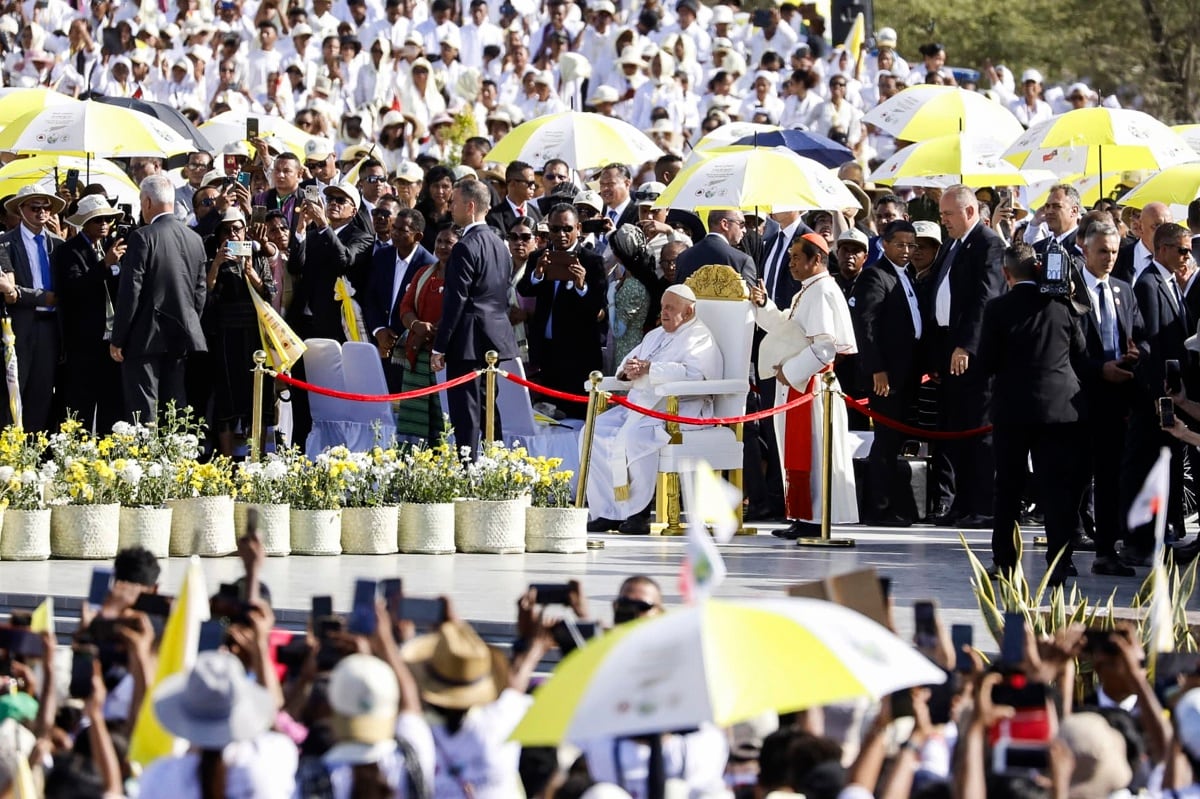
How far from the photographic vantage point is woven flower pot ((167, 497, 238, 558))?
46.0 feet

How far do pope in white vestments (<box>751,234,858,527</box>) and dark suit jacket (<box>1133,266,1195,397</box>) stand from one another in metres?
2.43

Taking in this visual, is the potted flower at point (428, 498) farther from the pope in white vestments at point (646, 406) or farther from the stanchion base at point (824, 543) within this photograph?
the stanchion base at point (824, 543)

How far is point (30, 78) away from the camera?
1121 inches

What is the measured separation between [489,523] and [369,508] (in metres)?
0.74

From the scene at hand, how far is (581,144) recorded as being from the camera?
2069 cm

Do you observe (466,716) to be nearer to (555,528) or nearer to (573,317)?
(555,528)

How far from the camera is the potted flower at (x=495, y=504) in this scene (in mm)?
14656

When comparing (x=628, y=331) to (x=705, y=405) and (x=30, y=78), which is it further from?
(x=30, y=78)

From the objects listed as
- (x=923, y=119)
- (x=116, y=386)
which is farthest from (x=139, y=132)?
(x=923, y=119)

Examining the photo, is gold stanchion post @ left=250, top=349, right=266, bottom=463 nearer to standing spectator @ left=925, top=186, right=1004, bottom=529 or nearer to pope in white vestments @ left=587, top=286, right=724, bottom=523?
pope in white vestments @ left=587, top=286, right=724, bottom=523

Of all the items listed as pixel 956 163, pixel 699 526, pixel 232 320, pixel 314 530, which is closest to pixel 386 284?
pixel 232 320

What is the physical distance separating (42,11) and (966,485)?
681 inches

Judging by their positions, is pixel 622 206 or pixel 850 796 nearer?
pixel 850 796

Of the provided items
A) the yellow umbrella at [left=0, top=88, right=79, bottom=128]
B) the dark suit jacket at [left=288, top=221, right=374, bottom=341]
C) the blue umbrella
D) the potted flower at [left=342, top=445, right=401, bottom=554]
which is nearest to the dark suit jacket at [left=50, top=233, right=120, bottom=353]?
the dark suit jacket at [left=288, top=221, right=374, bottom=341]
